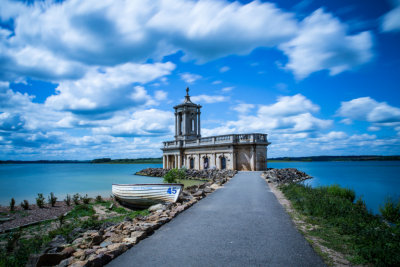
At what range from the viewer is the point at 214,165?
33344 mm

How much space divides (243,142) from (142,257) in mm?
25833

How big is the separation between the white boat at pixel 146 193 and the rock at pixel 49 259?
759cm

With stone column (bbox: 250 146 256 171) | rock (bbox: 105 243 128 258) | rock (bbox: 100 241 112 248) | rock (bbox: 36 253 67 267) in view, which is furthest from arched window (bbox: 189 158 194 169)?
rock (bbox: 36 253 67 267)

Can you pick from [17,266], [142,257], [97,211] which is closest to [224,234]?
[142,257]

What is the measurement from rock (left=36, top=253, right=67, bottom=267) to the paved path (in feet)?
3.97

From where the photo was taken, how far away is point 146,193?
598 inches

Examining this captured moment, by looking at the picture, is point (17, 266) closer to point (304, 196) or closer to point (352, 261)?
point (352, 261)

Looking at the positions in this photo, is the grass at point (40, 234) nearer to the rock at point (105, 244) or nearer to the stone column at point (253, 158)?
the rock at point (105, 244)

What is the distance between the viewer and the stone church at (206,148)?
98.7ft

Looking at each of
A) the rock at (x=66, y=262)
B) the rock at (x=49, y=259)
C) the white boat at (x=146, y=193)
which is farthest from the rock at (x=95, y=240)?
the white boat at (x=146, y=193)

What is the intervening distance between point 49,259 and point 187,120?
36691mm

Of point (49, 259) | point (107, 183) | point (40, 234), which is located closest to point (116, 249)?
point (49, 259)

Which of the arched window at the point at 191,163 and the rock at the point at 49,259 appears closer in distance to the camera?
the rock at the point at 49,259

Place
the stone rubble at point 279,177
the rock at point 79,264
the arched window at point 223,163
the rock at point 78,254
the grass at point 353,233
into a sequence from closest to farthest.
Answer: the rock at point 79,264, the grass at point 353,233, the rock at point 78,254, the stone rubble at point 279,177, the arched window at point 223,163
